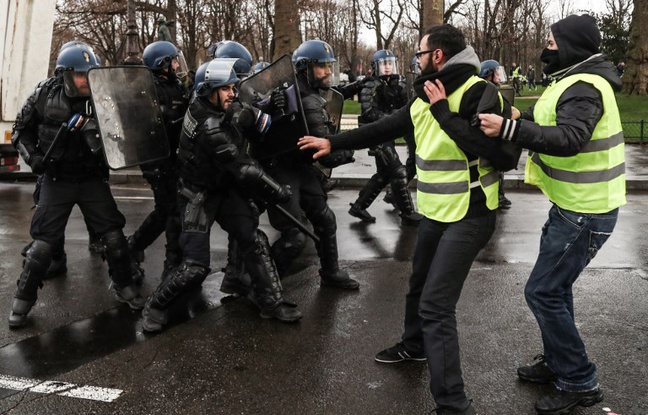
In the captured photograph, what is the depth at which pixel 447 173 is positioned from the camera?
3.42 m

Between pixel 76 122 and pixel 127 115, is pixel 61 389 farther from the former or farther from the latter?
pixel 127 115

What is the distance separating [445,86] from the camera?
3355 millimetres

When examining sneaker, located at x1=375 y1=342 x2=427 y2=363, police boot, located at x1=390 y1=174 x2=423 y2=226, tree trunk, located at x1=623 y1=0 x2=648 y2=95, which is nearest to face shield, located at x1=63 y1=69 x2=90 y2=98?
sneaker, located at x1=375 y1=342 x2=427 y2=363

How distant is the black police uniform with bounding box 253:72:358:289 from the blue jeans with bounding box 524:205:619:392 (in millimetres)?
2234

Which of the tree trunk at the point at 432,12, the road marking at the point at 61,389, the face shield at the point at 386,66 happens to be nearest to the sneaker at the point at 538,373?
the road marking at the point at 61,389

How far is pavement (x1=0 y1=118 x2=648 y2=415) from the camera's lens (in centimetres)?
369

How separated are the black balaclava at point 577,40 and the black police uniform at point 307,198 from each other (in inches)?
87.0

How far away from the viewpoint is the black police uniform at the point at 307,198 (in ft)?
17.7

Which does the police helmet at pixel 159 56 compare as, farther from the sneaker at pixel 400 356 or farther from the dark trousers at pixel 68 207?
the sneaker at pixel 400 356

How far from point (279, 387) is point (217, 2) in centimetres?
2859

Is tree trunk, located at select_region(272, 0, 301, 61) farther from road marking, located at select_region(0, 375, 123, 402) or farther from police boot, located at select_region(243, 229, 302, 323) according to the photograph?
road marking, located at select_region(0, 375, 123, 402)

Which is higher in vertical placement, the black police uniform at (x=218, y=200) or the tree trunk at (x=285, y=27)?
the tree trunk at (x=285, y=27)

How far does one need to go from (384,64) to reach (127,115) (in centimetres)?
376

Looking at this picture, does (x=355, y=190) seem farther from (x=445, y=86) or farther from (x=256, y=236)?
(x=445, y=86)
